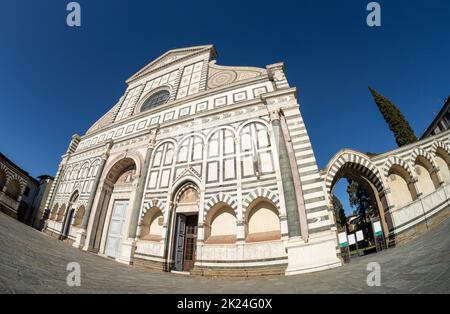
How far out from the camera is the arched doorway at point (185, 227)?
9.26m

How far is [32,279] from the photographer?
289 cm

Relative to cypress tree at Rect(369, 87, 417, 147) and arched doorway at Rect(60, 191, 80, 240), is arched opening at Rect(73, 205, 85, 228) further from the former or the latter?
cypress tree at Rect(369, 87, 417, 147)

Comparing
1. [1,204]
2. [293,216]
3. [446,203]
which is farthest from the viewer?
[1,204]

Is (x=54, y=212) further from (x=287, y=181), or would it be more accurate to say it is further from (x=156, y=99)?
(x=287, y=181)

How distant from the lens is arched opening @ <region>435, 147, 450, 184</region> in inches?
443

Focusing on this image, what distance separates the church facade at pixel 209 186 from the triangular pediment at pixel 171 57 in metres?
1.28

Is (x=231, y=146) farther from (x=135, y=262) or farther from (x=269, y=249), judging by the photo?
(x=135, y=262)

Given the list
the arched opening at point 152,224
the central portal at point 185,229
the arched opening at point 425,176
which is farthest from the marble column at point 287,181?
the arched opening at point 425,176

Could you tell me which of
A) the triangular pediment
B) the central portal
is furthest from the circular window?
the central portal

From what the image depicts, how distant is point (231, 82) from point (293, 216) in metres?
9.29

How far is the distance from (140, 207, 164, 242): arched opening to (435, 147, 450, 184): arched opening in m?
16.2

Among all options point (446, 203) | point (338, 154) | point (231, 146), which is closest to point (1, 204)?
point (231, 146)

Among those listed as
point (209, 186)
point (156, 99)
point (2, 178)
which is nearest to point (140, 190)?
point (209, 186)

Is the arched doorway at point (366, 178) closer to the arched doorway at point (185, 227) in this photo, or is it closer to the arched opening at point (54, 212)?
the arched doorway at point (185, 227)
